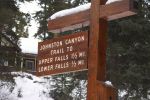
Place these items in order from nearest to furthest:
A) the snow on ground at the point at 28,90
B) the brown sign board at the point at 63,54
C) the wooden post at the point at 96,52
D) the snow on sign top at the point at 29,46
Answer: the wooden post at the point at 96,52 < the brown sign board at the point at 63,54 < the snow on ground at the point at 28,90 < the snow on sign top at the point at 29,46

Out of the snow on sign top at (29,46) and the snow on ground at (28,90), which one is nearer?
the snow on ground at (28,90)

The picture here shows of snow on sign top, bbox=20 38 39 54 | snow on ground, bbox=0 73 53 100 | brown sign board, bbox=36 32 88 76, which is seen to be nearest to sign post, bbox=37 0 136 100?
Answer: brown sign board, bbox=36 32 88 76

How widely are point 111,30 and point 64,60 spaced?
10120 millimetres

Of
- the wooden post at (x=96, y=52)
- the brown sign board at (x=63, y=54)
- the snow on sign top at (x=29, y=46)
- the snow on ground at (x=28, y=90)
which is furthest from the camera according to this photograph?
the snow on sign top at (x=29, y=46)

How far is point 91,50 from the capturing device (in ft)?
23.6

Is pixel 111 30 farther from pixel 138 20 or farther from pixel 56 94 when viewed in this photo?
pixel 56 94

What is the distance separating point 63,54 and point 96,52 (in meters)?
0.68

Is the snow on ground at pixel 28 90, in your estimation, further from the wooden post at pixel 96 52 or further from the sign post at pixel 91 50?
the wooden post at pixel 96 52

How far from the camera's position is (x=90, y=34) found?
7.29 metres

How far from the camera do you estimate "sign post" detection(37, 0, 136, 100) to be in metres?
6.95

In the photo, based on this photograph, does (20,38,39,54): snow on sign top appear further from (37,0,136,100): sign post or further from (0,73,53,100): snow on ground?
(37,0,136,100): sign post

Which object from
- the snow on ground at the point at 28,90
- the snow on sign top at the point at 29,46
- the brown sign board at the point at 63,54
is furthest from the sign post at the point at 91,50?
the snow on sign top at the point at 29,46

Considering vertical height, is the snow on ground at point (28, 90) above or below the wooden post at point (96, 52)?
below

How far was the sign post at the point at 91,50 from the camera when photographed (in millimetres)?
6949
